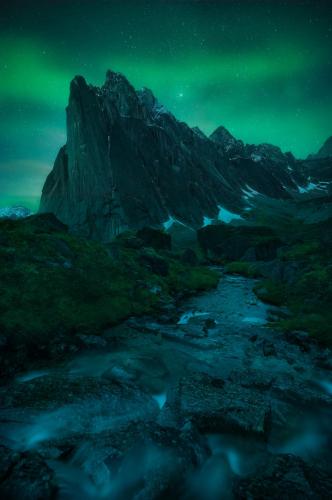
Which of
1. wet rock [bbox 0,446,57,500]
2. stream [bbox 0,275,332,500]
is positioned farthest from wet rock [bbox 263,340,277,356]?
wet rock [bbox 0,446,57,500]

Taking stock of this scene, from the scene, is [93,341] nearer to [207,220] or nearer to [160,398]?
[160,398]

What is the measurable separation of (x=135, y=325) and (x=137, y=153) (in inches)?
5157

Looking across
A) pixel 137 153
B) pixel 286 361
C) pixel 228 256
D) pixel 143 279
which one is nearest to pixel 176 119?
pixel 137 153

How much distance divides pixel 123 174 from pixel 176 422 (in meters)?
123

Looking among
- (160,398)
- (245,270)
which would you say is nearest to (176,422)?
(160,398)

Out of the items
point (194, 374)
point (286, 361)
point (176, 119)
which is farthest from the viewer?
point (176, 119)

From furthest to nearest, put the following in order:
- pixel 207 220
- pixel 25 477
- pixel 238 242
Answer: pixel 207 220, pixel 238 242, pixel 25 477

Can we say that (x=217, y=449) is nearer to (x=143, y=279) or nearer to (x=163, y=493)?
(x=163, y=493)

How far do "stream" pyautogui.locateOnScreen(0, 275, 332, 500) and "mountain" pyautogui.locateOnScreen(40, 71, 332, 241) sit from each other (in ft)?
323

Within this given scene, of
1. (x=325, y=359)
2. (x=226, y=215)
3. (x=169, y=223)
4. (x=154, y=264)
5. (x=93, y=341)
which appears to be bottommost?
(x=325, y=359)

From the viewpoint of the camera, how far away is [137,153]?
138250 millimetres

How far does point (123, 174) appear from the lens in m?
123

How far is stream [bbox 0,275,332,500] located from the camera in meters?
7.20

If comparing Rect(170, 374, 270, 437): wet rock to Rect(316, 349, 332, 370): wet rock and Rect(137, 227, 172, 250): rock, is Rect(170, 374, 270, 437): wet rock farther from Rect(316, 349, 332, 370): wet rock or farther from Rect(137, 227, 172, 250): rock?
Rect(137, 227, 172, 250): rock
